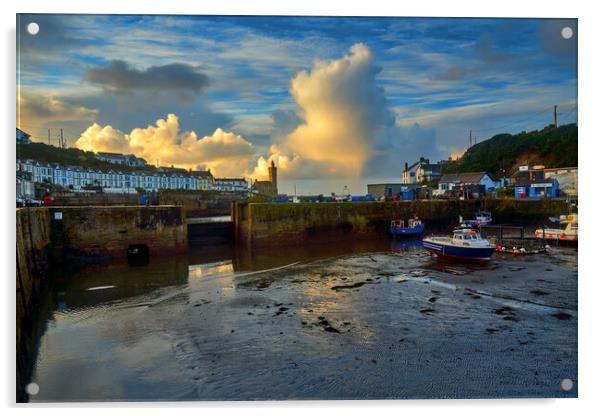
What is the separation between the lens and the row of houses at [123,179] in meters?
19.8

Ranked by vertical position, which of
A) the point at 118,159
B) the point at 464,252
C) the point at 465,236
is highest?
the point at 118,159

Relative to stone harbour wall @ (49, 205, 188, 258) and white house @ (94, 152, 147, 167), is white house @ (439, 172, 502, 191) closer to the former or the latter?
stone harbour wall @ (49, 205, 188, 258)

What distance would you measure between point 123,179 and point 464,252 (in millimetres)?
30766

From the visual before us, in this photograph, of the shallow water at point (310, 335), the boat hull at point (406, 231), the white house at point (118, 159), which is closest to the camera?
the shallow water at point (310, 335)

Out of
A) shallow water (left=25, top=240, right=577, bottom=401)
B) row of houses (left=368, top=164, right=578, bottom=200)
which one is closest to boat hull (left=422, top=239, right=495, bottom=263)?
shallow water (left=25, top=240, right=577, bottom=401)

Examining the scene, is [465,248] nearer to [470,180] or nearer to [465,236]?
[465,236]

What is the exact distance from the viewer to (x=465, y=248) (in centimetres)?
1202

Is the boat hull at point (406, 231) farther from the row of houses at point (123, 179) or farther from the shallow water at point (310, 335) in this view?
the row of houses at point (123, 179)

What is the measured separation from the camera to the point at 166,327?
6.65 m

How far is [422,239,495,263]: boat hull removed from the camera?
11.9 metres

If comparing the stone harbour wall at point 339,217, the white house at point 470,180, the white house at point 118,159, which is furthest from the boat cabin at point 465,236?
the white house at point 118,159

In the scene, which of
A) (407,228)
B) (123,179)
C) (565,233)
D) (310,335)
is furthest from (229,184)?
(310,335)

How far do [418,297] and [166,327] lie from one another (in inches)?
189

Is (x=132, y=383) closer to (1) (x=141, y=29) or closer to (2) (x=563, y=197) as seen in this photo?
(1) (x=141, y=29)
